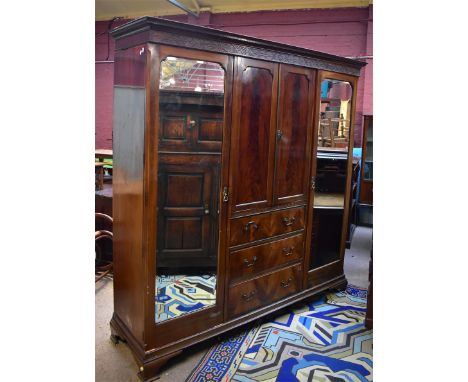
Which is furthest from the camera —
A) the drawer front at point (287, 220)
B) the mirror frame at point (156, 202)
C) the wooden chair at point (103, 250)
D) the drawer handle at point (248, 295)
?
the wooden chair at point (103, 250)

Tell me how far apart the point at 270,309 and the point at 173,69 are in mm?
1656

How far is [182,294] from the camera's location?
216cm

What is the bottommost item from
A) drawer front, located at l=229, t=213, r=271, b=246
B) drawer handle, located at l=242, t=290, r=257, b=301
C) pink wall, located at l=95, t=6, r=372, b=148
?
drawer handle, located at l=242, t=290, r=257, b=301

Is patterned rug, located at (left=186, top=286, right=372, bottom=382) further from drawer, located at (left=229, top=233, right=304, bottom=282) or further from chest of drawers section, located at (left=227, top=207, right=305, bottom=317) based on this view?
drawer, located at (left=229, top=233, right=304, bottom=282)

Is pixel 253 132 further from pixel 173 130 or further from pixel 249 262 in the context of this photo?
pixel 249 262

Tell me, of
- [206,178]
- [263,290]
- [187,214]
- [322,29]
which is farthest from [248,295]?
[322,29]

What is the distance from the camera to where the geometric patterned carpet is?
2.04 m

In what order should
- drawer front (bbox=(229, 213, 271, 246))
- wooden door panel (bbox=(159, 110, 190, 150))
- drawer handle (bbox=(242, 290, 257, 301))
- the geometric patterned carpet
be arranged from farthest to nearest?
drawer handle (bbox=(242, 290, 257, 301)) → drawer front (bbox=(229, 213, 271, 246)) → the geometric patterned carpet → wooden door panel (bbox=(159, 110, 190, 150))

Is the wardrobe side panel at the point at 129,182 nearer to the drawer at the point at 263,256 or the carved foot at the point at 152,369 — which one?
the carved foot at the point at 152,369

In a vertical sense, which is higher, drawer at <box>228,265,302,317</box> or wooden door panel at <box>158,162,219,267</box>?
wooden door panel at <box>158,162,219,267</box>

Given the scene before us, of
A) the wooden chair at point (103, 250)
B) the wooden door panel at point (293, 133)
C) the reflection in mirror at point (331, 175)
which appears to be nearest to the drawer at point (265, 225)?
the wooden door panel at point (293, 133)

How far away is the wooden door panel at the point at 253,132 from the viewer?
217 cm

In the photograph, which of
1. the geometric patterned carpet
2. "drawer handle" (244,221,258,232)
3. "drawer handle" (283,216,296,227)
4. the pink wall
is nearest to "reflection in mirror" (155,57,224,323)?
the geometric patterned carpet
